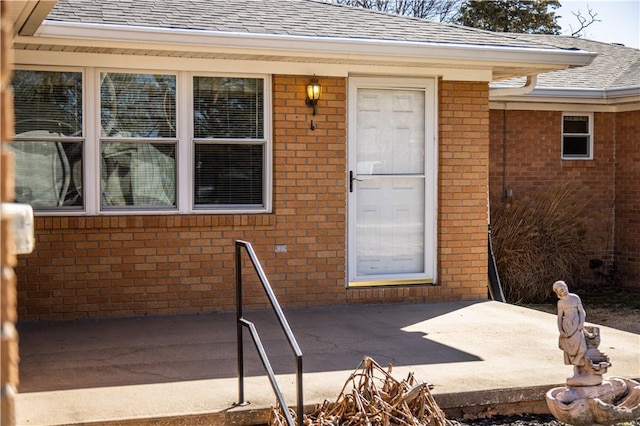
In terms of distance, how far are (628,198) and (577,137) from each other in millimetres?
1299

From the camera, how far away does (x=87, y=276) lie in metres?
8.73

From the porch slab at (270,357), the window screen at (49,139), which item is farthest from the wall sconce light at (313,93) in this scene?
the window screen at (49,139)

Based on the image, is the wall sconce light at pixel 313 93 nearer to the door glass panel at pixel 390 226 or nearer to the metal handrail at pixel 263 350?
the door glass panel at pixel 390 226

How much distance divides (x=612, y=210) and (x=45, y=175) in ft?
31.9

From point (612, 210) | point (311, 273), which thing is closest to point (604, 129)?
point (612, 210)

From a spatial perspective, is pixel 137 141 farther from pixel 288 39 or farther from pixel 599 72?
pixel 599 72

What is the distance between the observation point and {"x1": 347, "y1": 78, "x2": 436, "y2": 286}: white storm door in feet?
32.0

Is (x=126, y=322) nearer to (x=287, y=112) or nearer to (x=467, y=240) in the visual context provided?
(x=287, y=112)

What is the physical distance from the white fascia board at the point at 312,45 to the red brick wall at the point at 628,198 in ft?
17.3

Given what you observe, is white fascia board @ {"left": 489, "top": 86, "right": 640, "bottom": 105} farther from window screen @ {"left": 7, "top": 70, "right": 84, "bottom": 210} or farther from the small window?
window screen @ {"left": 7, "top": 70, "right": 84, "bottom": 210}

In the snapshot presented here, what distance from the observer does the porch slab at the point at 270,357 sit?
A: 5.57 m

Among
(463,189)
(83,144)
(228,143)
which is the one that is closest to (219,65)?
(228,143)

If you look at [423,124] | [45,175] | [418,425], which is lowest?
[418,425]

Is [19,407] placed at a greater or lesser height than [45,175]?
lesser
